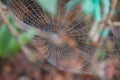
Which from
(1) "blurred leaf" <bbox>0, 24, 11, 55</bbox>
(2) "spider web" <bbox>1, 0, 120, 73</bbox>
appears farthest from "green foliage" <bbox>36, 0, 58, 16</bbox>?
(1) "blurred leaf" <bbox>0, 24, 11, 55</bbox>

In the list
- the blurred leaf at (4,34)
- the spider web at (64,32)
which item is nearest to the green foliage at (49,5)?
the spider web at (64,32)

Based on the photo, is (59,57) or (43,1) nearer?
(43,1)

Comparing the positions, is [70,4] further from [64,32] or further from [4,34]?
[4,34]

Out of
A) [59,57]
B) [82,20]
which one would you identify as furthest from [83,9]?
[59,57]

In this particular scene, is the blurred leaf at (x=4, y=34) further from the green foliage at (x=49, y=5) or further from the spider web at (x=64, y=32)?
the green foliage at (x=49, y=5)

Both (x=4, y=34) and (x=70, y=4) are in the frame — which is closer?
(x=70, y=4)

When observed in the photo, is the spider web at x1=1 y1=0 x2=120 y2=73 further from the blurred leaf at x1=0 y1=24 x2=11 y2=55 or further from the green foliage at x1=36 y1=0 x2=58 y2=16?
the blurred leaf at x1=0 y1=24 x2=11 y2=55

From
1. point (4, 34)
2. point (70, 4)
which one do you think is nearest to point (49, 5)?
point (70, 4)

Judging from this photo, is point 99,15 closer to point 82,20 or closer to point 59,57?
point 82,20
